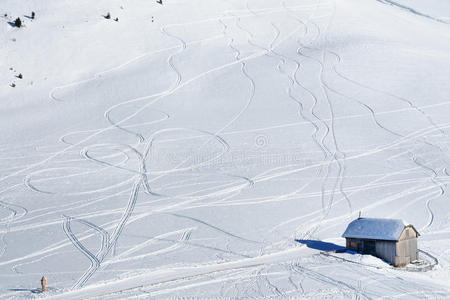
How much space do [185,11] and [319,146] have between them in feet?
77.1

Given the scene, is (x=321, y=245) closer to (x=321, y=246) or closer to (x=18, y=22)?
(x=321, y=246)

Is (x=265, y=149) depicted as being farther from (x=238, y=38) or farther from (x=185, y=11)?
(x=185, y=11)

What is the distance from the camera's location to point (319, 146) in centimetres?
4119

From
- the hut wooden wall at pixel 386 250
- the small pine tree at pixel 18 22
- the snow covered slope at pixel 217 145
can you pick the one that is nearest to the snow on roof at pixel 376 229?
the hut wooden wall at pixel 386 250

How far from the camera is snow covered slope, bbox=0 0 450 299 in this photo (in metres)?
27.6

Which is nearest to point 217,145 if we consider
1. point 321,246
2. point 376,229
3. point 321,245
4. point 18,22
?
point 321,245

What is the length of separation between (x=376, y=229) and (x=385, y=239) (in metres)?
0.84

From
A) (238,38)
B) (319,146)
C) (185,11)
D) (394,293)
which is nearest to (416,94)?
(319,146)

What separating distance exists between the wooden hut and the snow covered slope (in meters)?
0.83

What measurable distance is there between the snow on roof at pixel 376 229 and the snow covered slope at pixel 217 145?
1.24 metres

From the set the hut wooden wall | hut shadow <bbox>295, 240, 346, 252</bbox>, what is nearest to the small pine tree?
hut shadow <bbox>295, 240, 346, 252</bbox>

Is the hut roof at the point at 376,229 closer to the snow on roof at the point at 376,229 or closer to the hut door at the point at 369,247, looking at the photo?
the snow on roof at the point at 376,229

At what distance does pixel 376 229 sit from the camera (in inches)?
1176

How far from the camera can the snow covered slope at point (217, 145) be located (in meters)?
27.6
